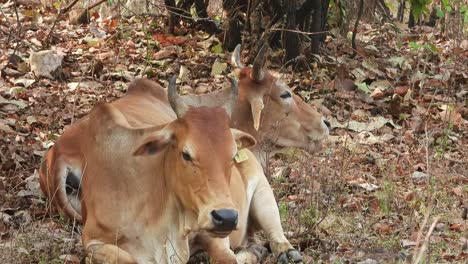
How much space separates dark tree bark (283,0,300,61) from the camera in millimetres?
9625

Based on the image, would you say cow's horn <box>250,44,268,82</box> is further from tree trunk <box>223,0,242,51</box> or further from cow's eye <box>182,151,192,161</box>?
tree trunk <box>223,0,242,51</box>

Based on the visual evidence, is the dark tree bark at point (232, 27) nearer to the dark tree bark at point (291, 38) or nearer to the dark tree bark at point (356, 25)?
the dark tree bark at point (291, 38)

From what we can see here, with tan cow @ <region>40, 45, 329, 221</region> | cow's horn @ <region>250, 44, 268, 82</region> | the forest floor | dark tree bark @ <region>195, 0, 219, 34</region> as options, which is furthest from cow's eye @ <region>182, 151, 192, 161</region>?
dark tree bark @ <region>195, 0, 219, 34</region>

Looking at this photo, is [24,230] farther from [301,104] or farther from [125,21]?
[125,21]

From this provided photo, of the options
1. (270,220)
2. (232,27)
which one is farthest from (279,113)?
(232,27)

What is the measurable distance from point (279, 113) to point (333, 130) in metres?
1.32

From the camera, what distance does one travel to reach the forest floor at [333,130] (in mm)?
5824

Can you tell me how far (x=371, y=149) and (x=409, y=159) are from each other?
0.46 m

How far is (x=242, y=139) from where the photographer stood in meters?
5.36

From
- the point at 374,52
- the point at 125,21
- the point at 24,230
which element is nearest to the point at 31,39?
the point at 125,21

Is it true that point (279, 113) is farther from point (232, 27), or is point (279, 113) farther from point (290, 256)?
point (232, 27)

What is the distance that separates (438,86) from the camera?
9992 millimetres

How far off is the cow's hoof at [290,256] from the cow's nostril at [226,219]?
96cm

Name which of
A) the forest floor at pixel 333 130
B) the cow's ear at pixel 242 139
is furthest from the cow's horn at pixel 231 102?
the forest floor at pixel 333 130
